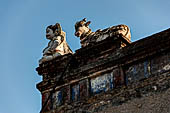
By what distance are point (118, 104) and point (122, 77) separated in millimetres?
662

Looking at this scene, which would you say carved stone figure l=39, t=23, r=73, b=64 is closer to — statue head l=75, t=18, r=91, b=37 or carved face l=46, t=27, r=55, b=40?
carved face l=46, t=27, r=55, b=40

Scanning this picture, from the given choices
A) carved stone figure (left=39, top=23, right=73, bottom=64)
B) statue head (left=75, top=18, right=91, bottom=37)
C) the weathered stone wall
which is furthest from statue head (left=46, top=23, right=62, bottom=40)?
the weathered stone wall

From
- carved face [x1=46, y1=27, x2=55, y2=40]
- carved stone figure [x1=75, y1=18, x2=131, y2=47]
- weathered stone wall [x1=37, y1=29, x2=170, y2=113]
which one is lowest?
weathered stone wall [x1=37, y1=29, x2=170, y2=113]

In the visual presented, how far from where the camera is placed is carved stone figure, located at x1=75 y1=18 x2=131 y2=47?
1251cm

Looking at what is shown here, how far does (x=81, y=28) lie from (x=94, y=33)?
16.0 inches

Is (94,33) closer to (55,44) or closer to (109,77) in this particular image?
(55,44)

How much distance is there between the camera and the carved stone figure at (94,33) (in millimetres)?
12508

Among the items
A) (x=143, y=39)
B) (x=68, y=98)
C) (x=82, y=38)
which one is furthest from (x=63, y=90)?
(x=143, y=39)

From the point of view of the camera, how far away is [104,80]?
12.1 meters

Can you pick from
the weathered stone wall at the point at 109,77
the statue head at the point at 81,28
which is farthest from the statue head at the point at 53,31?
the weathered stone wall at the point at 109,77

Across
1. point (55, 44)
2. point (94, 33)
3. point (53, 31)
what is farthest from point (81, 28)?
point (53, 31)

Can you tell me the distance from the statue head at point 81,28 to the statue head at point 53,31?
461 millimetres

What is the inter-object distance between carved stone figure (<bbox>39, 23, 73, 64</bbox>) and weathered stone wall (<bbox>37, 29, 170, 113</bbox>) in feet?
0.77

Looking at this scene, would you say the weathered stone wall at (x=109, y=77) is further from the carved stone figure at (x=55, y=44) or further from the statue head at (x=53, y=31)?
the statue head at (x=53, y=31)
